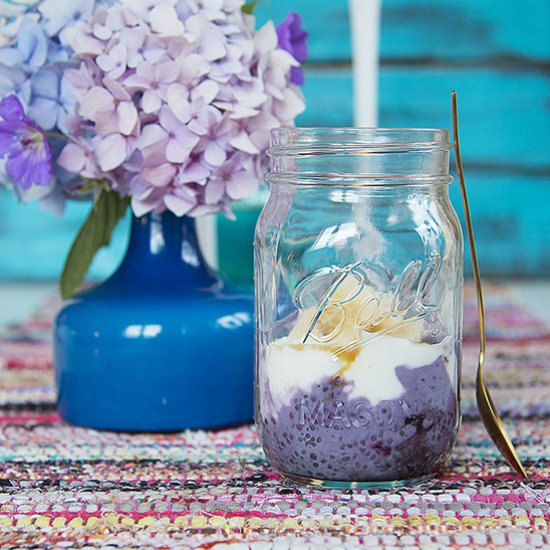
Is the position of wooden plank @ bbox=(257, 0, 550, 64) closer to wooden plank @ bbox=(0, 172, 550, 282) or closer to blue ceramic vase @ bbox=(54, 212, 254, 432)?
wooden plank @ bbox=(0, 172, 550, 282)

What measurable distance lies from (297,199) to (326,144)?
46mm

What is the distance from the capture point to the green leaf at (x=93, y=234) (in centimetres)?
79

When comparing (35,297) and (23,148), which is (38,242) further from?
(23,148)

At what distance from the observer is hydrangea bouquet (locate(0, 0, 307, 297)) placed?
71 centimetres

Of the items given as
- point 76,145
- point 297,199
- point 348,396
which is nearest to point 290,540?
point 348,396

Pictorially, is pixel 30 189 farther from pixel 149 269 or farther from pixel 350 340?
pixel 350 340

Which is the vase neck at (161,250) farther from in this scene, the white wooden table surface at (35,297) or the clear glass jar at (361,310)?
the white wooden table surface at (35,297)

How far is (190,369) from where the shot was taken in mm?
777

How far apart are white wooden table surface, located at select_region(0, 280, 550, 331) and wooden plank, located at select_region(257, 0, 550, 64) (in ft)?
1.44

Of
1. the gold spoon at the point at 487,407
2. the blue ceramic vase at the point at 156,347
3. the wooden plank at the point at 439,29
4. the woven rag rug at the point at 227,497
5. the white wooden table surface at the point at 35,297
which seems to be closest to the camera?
the woven rag rug at the point at 227,497

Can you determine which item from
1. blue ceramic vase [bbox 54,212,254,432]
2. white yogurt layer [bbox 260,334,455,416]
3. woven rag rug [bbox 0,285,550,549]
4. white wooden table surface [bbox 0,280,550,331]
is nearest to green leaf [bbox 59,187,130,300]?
blue ceramic vase [bbox 54,212,254,432]

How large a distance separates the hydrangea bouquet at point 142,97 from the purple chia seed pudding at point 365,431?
0.21 m

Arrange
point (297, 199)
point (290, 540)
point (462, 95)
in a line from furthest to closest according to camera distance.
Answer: point (462, 95) < point (297, 199) < point (290, 540)

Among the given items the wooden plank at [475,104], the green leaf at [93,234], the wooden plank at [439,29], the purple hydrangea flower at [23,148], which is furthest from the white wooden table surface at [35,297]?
the purple hydrangea flower at [23,148]
